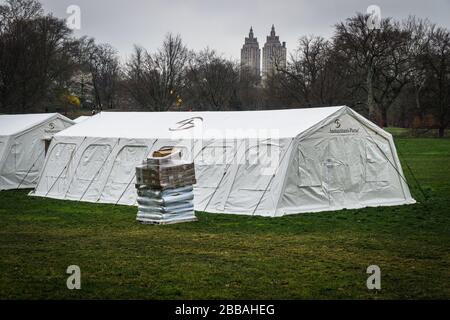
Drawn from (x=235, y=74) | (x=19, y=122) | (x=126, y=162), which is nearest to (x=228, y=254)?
(x=126, y=162)

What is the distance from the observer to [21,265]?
10805 millimetres

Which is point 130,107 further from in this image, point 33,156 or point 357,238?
point 357,238

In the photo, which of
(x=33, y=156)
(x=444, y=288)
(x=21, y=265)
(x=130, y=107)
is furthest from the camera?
(x=130, y=107)

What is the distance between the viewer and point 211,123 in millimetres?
20016

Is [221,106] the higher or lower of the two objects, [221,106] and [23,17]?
the lower

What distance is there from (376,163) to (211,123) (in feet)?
16.0

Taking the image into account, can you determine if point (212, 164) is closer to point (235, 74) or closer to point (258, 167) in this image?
point (258, 167)

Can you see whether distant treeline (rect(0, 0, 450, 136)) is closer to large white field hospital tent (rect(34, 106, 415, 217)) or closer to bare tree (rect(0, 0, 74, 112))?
bare tree (rect(0, 0, 74, 112))

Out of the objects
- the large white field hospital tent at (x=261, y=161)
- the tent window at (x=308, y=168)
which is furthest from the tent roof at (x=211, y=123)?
the tent window at (x=308, y=168)

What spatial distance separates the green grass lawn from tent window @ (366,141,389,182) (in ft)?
4.14

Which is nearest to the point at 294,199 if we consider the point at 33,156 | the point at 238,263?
the point at 238,263

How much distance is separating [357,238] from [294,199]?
3.72 meters

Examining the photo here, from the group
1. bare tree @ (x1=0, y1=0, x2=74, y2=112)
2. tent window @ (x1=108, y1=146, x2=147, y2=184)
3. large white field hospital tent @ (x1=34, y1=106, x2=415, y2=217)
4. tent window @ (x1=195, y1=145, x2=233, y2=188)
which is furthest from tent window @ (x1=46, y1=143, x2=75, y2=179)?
bare tree @ (x1=0, y1=0, x2=74, y2=112)
